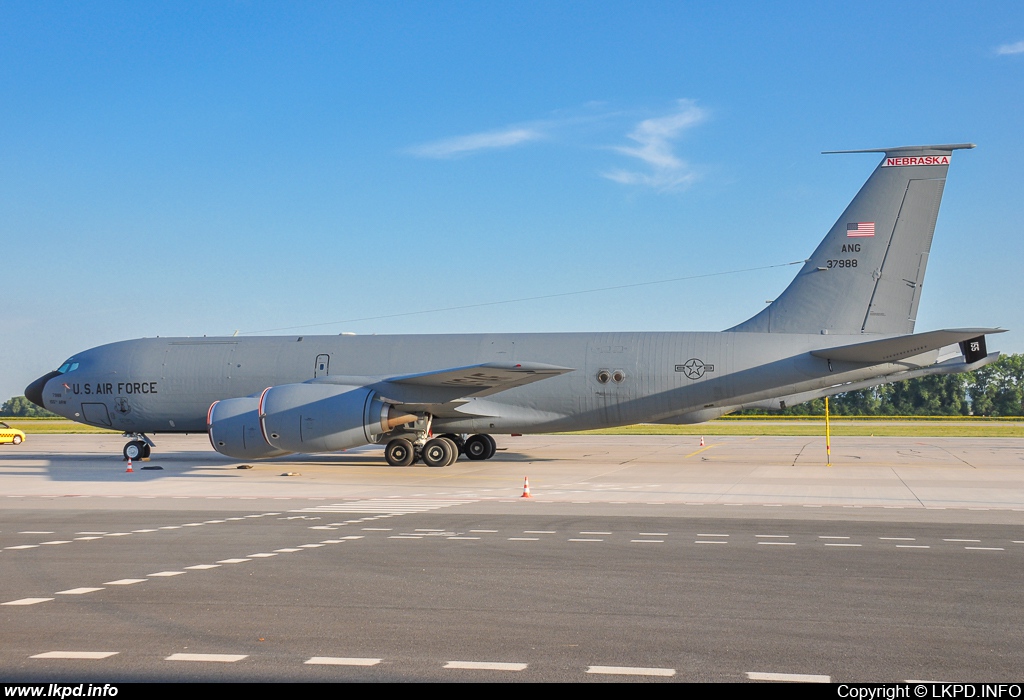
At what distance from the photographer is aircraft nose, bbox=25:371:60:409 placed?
1235 inches

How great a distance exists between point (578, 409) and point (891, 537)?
48.2ft

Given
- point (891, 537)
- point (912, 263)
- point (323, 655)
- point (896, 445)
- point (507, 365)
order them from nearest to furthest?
point (323, 655) → point (891, 537) → point (507, 365) → point (912, 263) → point (896, 445)

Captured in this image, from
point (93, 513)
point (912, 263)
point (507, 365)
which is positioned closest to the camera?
point (93, 513)

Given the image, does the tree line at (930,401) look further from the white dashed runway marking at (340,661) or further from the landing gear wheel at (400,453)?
the white dashed runway marking at (340,661)

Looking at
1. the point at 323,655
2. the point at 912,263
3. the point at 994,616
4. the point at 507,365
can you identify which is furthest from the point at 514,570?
the point at 912,263

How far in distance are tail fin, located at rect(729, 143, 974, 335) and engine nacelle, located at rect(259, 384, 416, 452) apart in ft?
40.0

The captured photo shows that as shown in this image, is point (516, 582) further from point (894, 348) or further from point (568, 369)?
point (894, 348)

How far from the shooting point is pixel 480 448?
29.9m

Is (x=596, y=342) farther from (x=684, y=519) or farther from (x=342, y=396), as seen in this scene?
(x=684, y=519)

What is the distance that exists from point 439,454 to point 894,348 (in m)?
13.0

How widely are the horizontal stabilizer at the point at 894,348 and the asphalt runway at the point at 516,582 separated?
145 inches

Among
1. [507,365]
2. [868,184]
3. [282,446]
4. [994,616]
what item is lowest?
[994,616]

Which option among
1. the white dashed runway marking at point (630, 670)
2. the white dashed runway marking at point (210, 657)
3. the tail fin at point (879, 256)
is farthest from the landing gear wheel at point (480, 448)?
the white dashed runway marking at point (630, 670)

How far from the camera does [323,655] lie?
662 cm
